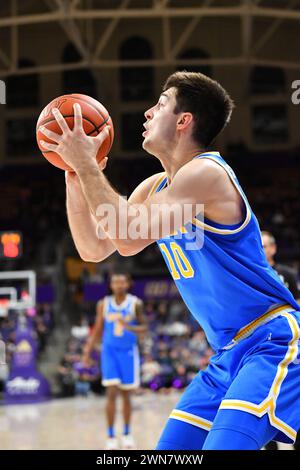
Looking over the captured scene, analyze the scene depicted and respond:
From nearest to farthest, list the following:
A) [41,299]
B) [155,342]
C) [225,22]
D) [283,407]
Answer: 1. [283,407]
2. [155,342]
3. [41,299]
4. [225,22]

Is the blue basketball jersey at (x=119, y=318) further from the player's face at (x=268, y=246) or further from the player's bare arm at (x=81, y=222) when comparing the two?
the player's bare arm at (x=81, y=222)

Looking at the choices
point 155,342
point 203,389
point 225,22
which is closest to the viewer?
point 203,389

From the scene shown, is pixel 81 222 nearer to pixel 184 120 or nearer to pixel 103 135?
pixel 103 135

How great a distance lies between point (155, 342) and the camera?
17.2m

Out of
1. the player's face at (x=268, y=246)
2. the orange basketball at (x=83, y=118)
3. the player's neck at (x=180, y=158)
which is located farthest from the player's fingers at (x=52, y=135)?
the player's face at (x=268, y=246)

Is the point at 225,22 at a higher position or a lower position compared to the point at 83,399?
higher

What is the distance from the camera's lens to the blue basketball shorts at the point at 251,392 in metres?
2.47

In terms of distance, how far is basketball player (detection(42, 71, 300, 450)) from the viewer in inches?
98.8

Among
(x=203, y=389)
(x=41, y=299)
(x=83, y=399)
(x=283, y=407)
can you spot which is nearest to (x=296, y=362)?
(x=283, y=407)

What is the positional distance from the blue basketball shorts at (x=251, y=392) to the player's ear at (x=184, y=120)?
805 millimetres

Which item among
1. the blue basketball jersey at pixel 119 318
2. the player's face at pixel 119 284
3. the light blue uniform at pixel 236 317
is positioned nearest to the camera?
the light blue uniform at pixel 236 317

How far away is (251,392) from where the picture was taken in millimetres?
2479

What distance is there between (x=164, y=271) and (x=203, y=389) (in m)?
17.2

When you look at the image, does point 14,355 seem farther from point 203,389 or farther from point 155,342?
point 203,389
